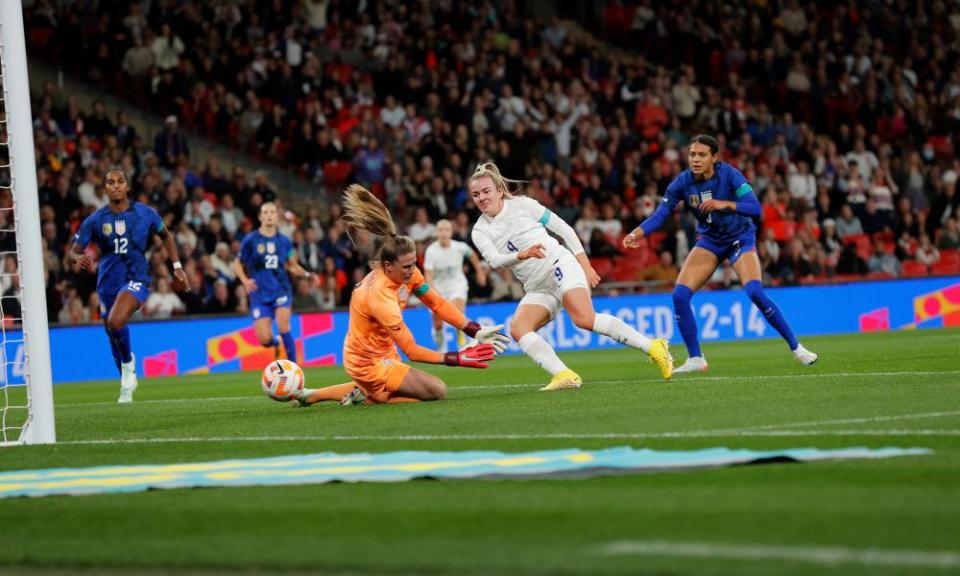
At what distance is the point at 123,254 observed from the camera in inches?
678

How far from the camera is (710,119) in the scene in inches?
1326

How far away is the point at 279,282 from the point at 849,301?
1221 cm

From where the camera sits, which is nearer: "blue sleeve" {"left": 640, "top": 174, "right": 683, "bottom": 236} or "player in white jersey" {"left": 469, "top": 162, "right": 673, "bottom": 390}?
"player in white jersey" {"left": 469, "top": 162, "right": 673, "bottom": 390}

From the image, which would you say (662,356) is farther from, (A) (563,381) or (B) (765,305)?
(B) (765,305)

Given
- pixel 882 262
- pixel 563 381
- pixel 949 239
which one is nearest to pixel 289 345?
pixel 563 381

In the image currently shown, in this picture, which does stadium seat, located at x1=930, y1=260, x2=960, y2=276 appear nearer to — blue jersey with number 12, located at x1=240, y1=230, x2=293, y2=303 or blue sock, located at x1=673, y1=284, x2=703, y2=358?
blue jersey with number 12, located at x1=240, y1=230, x2=293, y2=303

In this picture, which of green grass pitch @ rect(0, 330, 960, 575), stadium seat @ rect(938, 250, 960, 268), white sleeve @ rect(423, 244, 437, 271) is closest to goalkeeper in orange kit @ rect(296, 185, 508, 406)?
green grass pitch @ rect(0, 330, 960, 575)

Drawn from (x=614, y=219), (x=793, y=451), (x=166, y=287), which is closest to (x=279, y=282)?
(x=166, y=287)

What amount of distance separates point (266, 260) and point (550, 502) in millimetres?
14732

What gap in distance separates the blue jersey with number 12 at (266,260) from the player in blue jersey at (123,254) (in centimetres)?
367

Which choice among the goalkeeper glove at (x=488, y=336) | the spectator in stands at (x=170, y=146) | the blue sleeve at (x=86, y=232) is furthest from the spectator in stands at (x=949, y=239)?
the goalkeeper glove at (x=488, y=336)

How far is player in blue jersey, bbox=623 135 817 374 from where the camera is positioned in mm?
15453

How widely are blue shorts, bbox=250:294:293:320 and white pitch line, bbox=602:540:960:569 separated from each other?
52.5ft

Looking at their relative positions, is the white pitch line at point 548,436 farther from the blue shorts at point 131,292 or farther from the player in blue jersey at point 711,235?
the blue shorts at point 131,292
